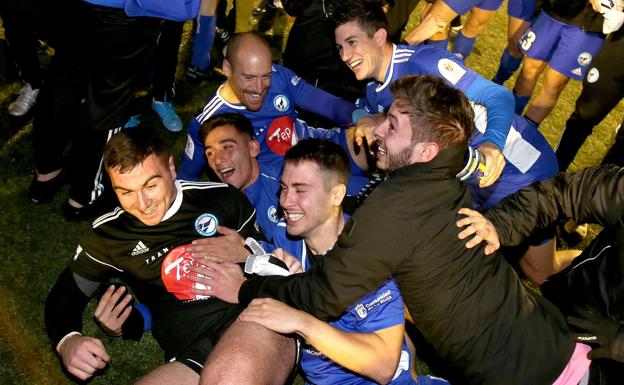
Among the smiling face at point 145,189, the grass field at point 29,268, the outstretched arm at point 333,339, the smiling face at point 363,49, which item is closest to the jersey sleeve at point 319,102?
the smiling face at point 363,49

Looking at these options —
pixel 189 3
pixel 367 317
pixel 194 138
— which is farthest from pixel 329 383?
pixel 189 3

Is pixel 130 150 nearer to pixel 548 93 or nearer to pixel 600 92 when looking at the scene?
pixel 600 92

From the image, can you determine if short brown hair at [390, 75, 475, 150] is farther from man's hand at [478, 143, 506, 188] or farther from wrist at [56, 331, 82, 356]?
wrist at [56, 331, 82, 356]

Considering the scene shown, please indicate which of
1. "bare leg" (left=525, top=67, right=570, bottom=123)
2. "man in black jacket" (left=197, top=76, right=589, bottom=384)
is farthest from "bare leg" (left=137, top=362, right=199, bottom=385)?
"bare leg" (left=525, top=67, right=570, bottom=123)

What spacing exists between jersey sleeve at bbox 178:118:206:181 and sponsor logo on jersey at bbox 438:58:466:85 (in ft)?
5.49

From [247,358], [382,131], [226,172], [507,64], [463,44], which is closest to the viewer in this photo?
[247,358]

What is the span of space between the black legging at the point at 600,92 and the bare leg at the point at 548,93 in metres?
0.35

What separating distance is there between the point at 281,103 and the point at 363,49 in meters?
0.77

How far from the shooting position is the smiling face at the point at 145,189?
3035 millimetres

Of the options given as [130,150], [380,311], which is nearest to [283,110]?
[130,150]

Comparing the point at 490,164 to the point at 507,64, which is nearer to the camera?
the point at 490,164

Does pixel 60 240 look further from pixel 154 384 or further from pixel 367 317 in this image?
pixel 367 317

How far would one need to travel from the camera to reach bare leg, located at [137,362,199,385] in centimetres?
282

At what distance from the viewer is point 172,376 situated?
288cm
